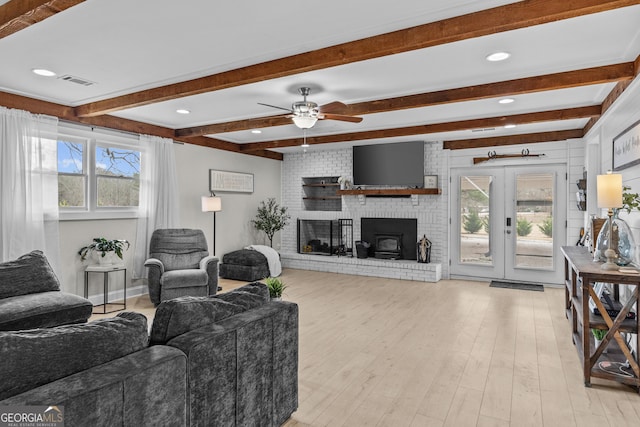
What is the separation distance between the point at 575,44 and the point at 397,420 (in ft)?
9.65

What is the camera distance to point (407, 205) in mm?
7301

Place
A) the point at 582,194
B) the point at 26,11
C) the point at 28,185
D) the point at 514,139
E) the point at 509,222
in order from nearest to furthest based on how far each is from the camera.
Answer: the point at 26,11 → the point at 28,185 → the point at 582,194 → the point at 514,139 → the point at 509,222

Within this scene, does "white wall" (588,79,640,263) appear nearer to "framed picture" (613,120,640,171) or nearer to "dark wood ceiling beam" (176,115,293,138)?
"framed picture" (613,120,640,171)

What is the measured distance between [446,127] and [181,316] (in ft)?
15.8

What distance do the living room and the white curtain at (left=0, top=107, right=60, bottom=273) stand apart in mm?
112

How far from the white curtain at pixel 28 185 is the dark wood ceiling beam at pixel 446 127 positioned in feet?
11.5

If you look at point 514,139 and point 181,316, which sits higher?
point 514,139

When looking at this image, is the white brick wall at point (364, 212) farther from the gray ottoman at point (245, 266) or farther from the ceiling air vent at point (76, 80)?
the ceiling air vent at point (76, 80)

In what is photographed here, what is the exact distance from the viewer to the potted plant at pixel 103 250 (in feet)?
16.2

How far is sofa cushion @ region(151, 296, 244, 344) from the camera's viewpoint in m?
1.76

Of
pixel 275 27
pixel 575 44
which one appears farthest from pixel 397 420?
pixel 575 44

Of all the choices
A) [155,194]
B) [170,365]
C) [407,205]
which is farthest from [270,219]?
[170,365]

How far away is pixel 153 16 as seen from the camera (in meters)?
2.44

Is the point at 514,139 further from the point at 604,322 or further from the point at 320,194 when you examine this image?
the point at 604,322
